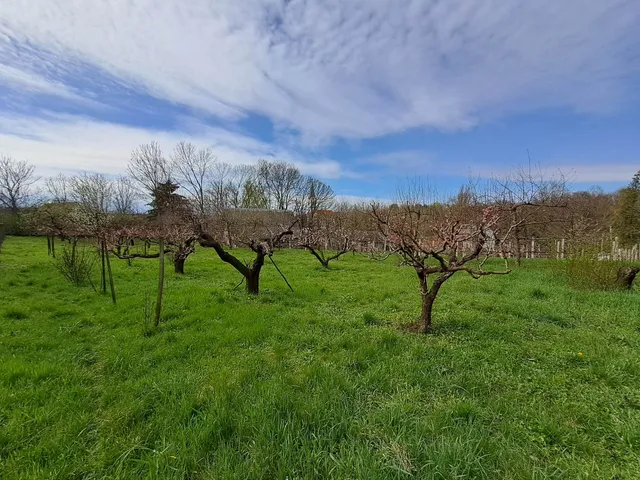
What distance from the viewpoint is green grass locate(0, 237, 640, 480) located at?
213cm

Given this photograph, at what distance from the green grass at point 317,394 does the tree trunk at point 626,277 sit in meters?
3.07

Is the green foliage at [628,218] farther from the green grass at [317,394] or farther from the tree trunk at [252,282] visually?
the tree trunk at [252,282]

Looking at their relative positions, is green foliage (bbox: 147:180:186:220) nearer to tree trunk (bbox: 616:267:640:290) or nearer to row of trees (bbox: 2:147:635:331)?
row of trees (bbox: 2:147:635:331)

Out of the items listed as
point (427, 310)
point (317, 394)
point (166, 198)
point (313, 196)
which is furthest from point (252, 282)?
point (313, 196)

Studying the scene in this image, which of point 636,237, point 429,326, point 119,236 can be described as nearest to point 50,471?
point 429,326

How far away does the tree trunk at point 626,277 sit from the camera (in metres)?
8.42

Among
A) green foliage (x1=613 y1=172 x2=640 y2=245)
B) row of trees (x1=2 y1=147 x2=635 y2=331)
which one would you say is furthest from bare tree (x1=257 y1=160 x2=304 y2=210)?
green foliage (x1=613 y1=172 x2=640 y2=245)

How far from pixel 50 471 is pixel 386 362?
3080mm

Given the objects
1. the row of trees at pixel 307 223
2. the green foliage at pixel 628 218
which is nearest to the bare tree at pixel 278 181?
the row of trees at pixel 307 223

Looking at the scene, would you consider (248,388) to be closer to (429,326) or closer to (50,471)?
(50,471)

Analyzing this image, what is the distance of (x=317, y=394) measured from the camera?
115 inches

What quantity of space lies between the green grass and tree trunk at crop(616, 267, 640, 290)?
3072 millimetres

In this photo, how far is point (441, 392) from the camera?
307 centimetres

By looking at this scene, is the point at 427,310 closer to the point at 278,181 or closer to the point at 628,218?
the point at 628,218
